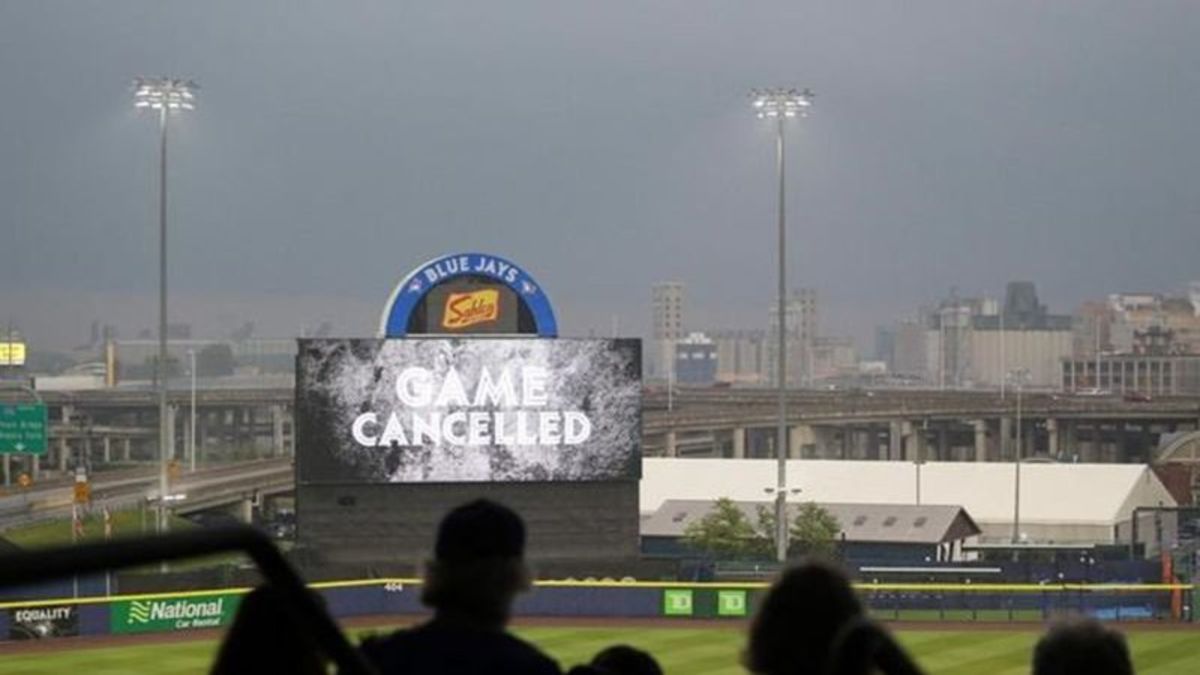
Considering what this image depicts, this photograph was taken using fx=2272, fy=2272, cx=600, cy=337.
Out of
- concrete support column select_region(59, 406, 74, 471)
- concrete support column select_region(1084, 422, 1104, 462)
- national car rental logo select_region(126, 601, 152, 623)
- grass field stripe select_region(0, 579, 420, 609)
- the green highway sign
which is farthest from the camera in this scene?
concrete support column select_region(1084, 422, 1104, 462)

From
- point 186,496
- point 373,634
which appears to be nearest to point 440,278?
point 186,496

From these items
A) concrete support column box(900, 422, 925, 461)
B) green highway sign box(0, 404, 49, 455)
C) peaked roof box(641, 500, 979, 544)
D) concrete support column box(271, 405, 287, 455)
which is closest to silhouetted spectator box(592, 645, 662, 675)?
green highway sign box(0, 404, 49, 455)

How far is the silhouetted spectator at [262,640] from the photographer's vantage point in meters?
3.21

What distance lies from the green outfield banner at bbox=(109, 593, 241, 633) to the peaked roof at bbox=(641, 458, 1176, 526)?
1351 inches

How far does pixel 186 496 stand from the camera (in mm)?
78500

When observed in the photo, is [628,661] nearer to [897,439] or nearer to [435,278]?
[435,278]

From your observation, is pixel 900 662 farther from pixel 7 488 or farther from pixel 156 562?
pixel 7 488

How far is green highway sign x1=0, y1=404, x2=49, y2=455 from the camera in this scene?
173ft

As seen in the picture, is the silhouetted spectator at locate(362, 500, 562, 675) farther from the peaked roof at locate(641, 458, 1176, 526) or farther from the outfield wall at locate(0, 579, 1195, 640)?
the peaked roof at locate(641, 458, 1176, 526)

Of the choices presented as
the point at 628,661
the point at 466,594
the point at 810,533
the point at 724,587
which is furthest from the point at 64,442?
the point at 466,594

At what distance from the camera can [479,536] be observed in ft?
13.6

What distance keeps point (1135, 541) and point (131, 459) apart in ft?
304

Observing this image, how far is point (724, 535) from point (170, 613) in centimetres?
2456

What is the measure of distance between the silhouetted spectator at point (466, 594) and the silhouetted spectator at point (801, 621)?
53 centimetres
